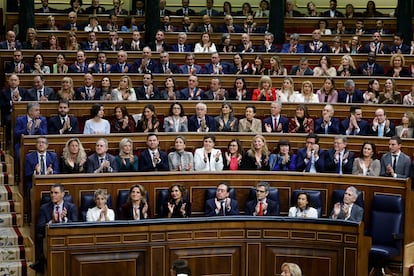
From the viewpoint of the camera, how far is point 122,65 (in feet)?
35.9

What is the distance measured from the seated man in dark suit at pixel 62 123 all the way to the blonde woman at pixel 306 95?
8.31 ft

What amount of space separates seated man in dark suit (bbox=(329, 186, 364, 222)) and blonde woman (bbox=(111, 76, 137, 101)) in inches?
121

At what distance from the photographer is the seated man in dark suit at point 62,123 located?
9.17 metres

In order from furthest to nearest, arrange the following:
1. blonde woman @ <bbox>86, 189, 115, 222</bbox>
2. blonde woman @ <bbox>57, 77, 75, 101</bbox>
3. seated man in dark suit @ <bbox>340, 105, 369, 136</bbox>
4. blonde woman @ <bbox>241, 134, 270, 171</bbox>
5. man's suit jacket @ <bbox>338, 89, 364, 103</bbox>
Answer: man's suit jacket @ <bbox>338, 89, 364, 103</bbox>, blonde woman @ <bbox>57, 77, 75, 101</bbox>, seated man in dark suit @ <bbox>340, 105, 369, 136</bbox>, blonde woman @ <bbox>241, 134, 270, 171</bbox>, blonde woman @ <bbox>86, 189, 115, 222</bbox>

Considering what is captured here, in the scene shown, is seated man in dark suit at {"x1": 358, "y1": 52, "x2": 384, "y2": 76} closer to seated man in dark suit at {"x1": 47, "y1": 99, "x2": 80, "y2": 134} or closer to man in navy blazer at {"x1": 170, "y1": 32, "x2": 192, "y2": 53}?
man in navy blazer at {"x1": 170, "y1": 32, "x2": 192, "y2": 53}

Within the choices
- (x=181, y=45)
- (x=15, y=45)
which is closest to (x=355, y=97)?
(x=181, y=45)

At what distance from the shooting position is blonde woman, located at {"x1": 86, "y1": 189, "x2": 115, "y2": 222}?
7.57m

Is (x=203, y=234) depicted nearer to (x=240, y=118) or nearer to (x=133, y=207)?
(x=133, y=207)

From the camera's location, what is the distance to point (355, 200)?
7.96m

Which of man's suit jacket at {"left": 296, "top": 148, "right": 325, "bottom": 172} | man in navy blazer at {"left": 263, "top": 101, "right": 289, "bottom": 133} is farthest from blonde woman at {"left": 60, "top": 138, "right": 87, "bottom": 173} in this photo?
man in navy blazer at {"left": 263, "top": 101, "right": 289, "bottom": 133}

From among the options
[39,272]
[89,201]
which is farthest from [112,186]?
[39,272]

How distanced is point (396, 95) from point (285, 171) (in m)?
2.24

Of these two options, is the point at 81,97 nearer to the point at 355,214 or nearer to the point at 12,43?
the point at 12,43

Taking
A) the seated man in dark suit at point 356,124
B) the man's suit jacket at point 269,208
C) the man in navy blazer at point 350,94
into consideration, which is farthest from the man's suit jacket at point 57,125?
the man in navy blazer at point 350,94
